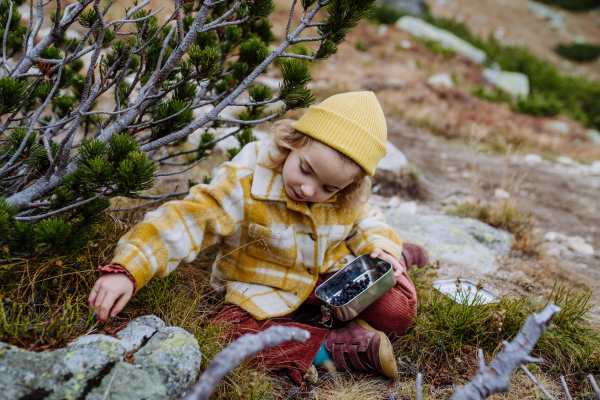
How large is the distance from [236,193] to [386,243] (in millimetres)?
985

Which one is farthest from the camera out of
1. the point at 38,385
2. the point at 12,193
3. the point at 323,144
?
the point at 323,144

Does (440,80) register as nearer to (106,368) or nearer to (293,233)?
(293,233)

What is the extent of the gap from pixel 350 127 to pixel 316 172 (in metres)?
0.28

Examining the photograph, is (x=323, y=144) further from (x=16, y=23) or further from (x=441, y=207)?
(x=441, y=207)

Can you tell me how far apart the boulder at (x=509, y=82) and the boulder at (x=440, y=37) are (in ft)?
5.65

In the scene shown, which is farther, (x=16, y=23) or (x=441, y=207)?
(x=441, y=207)

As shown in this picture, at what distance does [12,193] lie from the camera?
5.58 feet

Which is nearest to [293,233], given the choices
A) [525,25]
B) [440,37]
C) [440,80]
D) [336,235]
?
[336,235]

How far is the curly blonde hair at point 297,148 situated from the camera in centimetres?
189

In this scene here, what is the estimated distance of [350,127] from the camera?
5.95ft

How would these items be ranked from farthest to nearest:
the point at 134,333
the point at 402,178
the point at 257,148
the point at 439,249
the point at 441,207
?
Result: 1. the point at 402,178
2. the point at 441,207
3. the point at 439,249
4. the point at 257,148
5. the point at 134,333

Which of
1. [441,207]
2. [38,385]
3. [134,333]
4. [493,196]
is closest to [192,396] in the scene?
[38,385]

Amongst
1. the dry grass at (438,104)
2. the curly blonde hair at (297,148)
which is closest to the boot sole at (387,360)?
the curly blonde hair at (297,148)

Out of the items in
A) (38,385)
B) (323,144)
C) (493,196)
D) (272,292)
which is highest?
(323,144)
